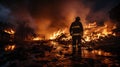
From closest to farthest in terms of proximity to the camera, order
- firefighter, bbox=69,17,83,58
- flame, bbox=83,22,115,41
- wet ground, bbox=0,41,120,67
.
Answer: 1. wet ground, bbox=0,41,120,67
2. firefighter, bbox=69,17,83,58
3. flame, bbox=83,22,115,41

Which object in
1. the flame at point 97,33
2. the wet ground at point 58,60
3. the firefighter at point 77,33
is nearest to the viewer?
the wet ground at point 58,60

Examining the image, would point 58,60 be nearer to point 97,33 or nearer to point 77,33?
point 77,33

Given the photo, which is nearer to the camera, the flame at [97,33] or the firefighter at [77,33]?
the firefighter at [77,33]

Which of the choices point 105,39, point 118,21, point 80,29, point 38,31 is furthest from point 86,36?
point 38,31

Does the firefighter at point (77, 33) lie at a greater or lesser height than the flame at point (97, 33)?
lesser

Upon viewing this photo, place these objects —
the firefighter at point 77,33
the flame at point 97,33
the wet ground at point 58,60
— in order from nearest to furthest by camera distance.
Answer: the wet ground at point 58,60 < the firefighter at point 77,33 < the flame at point 97,33

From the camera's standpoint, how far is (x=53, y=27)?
3531 cm

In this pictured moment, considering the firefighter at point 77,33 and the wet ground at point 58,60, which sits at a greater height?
the firefighter at point 77,33

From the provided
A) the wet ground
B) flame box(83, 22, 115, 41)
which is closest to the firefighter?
the wet ground

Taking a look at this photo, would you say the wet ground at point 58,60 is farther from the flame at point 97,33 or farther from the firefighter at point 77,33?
the flame at point 97,33

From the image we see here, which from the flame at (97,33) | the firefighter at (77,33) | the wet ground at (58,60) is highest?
the flame at (97,33)

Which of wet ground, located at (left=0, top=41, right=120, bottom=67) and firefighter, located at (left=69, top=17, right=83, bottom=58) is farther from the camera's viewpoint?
firefighter, located at (left=69, top=17, right=83, bottom=58)

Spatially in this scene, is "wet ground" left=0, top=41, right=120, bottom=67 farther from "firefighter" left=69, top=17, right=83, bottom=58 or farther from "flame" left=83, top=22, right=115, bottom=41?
"flame" left=83, top=22, right=115, bottom=41

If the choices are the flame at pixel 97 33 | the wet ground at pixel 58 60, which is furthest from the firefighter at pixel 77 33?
the flame at pixel 97 33
